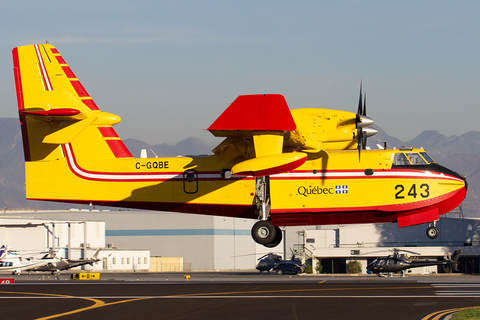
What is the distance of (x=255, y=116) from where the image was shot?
71.6 feet

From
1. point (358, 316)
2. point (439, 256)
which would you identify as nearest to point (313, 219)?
point (358, 316)

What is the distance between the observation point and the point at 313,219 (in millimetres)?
26688

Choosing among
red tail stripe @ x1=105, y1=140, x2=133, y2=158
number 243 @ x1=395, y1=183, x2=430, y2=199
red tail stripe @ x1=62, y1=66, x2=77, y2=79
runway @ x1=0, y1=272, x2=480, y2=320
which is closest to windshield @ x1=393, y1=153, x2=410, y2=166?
number 243 @ x1=395, y1=183, x2=430, y2=199

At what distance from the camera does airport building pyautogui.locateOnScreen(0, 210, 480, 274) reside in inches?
2642

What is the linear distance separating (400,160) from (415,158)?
0.81 m

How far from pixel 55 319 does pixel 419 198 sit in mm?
17023

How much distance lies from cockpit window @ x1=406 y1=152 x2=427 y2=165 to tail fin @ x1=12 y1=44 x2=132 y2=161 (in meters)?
14.4

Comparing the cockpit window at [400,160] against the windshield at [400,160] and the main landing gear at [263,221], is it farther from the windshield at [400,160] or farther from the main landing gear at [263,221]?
the main landing gear at [263,221]

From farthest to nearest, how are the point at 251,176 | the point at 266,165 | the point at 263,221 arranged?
the point at 263,221, the point at 251,176, the point at 266,165

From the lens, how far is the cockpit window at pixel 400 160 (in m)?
26.3

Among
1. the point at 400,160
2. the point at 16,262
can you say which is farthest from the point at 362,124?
the point at 16,262

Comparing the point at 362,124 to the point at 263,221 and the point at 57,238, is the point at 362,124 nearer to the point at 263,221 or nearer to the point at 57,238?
the point at 263,221

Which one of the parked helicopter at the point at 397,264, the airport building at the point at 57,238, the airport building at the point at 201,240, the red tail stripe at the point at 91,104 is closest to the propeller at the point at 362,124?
the red tail stripe at the point at 91,104

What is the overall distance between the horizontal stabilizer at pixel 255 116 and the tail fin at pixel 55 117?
7.96 meters
